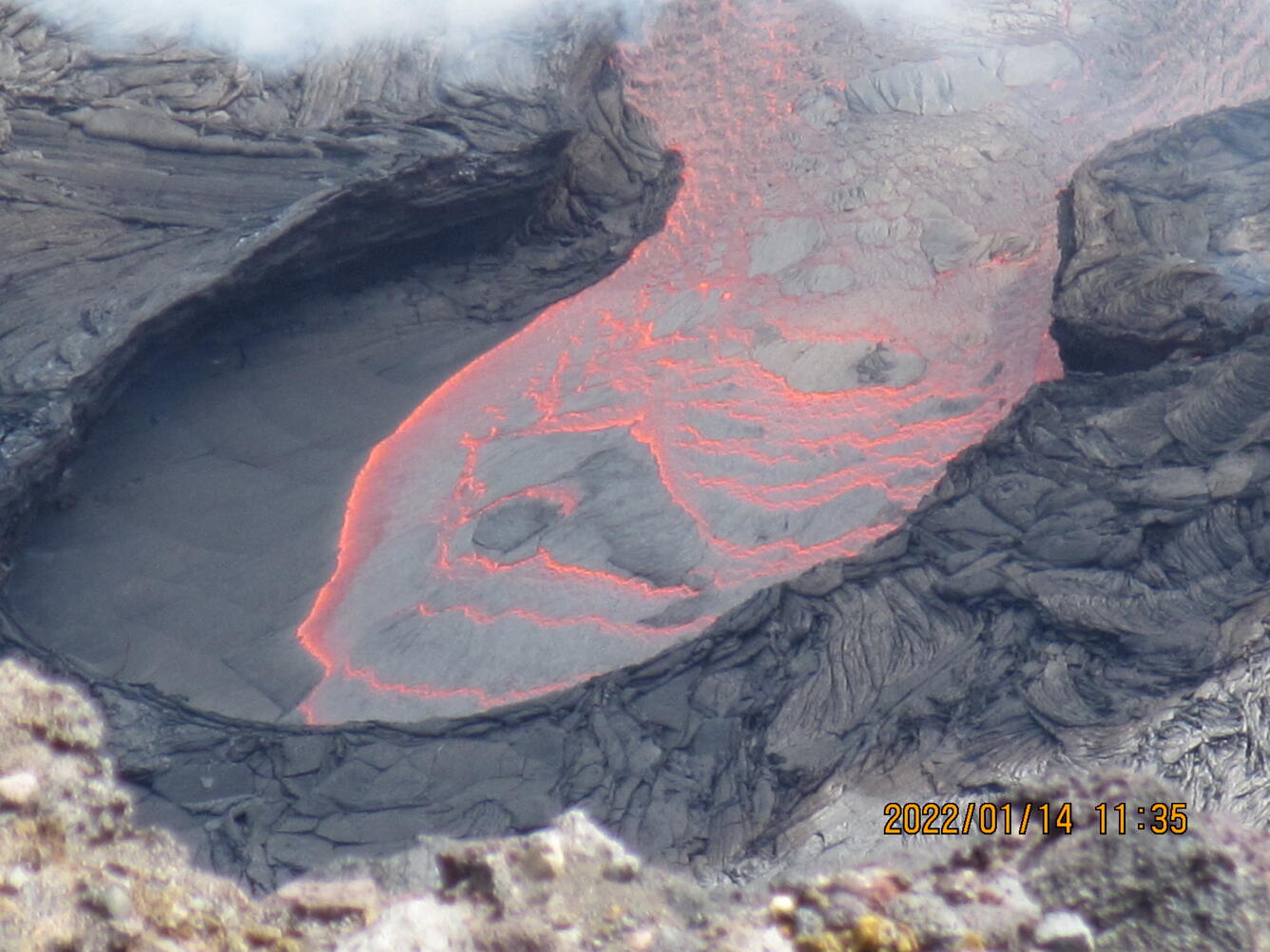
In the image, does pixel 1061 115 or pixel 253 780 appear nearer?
pixel 253 780

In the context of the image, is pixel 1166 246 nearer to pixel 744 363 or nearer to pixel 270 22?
pixel 744 363

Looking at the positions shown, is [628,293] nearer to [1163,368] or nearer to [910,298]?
[910,298]

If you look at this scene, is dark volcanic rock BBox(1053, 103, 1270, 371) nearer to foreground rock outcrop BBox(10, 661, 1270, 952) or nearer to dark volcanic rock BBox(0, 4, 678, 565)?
foreground rock outcrop BBox(10, 661, 1270, 952)

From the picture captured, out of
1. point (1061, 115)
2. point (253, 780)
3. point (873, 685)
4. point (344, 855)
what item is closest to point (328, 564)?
point (253, 780)

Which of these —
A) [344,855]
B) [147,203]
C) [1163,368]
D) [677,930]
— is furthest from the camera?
[147,203]
